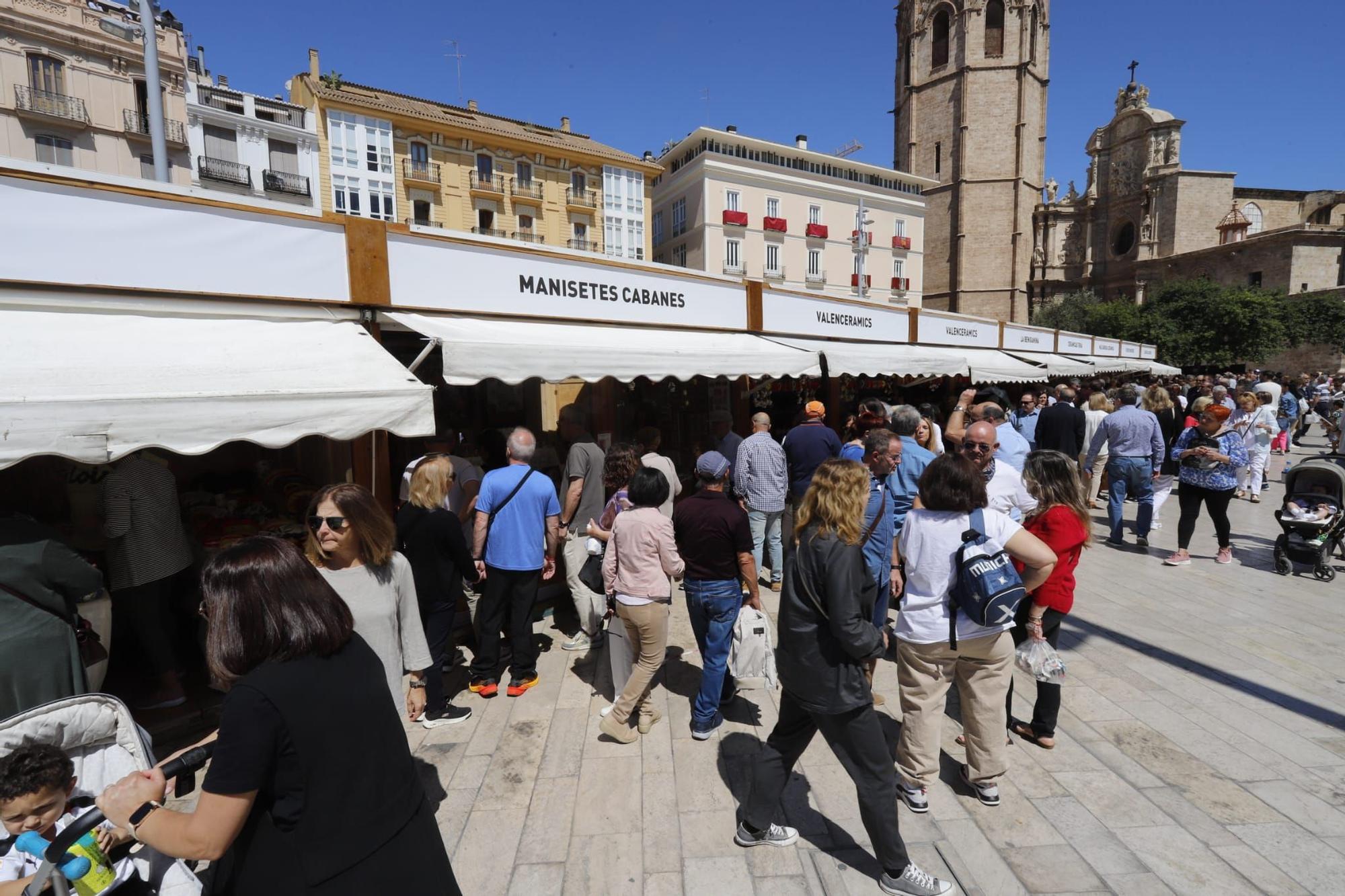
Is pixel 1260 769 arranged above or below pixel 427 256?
below

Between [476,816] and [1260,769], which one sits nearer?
[476,816]

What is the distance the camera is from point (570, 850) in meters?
2.58

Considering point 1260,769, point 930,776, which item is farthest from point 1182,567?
point 930,776

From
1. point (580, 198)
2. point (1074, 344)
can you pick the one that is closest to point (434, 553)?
point (1074, 344)

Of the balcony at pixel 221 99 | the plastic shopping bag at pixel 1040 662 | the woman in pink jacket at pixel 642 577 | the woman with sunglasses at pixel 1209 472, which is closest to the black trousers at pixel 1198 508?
the woman with sunglasses at pixel 1209 472

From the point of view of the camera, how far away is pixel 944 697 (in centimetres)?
266

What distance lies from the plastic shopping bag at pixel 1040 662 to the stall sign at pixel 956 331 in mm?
8362

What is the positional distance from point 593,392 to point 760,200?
3896cm

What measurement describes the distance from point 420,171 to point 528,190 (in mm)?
5920

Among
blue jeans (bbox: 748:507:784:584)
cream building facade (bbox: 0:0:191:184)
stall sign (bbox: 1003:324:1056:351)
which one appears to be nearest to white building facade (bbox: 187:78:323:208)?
cream building facade (bbox: 0:0:191:184)

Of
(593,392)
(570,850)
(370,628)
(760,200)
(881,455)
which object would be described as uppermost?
(760,200)

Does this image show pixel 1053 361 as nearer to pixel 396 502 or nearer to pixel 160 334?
pixel 396 502

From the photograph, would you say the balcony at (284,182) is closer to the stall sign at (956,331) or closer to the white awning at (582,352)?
the stall sign at (956,331)

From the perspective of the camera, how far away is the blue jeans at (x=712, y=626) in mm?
3285
